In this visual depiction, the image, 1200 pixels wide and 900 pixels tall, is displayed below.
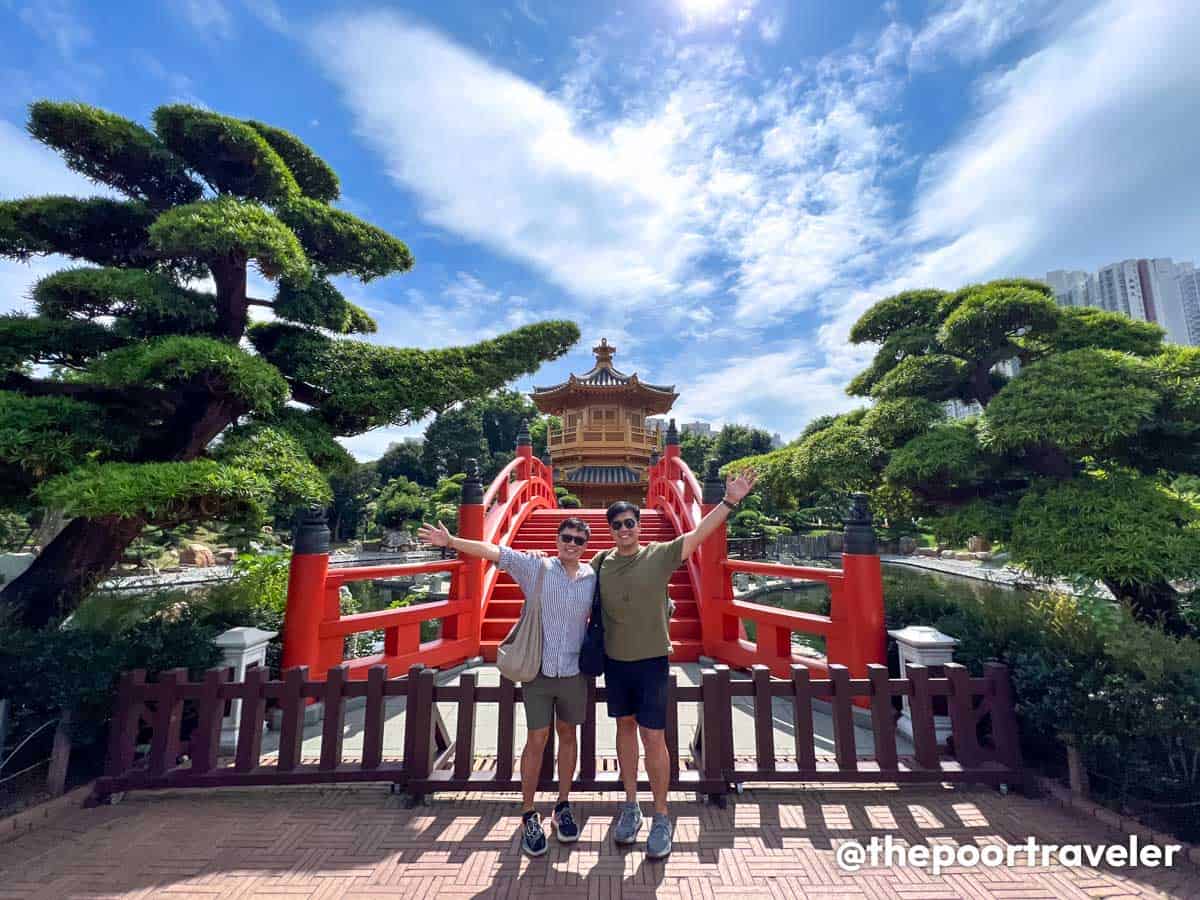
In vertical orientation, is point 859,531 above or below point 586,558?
above

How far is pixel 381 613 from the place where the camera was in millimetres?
4566

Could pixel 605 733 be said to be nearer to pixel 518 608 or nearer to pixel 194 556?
pixel 518 608

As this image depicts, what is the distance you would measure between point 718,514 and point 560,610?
3.29 ft

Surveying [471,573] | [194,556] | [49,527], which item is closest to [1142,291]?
[471,573]

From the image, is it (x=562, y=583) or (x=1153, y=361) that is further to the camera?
(x=1153, y=361)

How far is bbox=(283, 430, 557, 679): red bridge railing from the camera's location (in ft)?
13.6

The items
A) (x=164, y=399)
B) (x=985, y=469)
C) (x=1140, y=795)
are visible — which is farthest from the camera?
(x=985, y=469)

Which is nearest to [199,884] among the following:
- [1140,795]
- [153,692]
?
[153,692]

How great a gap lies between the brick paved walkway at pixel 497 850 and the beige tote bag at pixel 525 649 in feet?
3.01

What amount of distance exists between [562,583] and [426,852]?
1.54 m

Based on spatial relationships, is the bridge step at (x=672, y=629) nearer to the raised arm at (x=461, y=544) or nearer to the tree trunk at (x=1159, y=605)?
the raised arm at (x=461, y=544)

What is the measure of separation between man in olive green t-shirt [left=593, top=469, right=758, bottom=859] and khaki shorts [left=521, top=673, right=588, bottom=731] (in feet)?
0.52

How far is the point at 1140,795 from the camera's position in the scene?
2670 millimetres

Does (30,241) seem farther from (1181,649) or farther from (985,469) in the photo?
(985,469)
